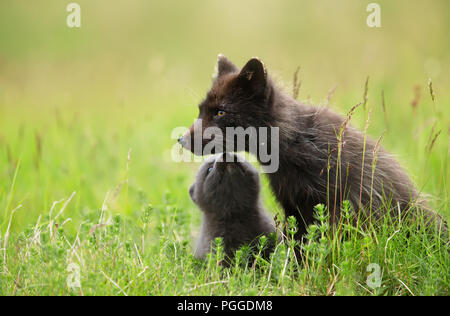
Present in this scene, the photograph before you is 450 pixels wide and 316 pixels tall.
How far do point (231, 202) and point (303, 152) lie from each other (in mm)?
761

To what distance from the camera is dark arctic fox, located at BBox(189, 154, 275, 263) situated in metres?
4.12

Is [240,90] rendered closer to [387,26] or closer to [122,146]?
[122,146]

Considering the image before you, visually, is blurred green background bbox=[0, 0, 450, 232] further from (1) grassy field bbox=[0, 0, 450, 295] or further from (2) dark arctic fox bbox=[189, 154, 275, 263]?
(2) dark arctic fox bbox=[189, 154, 275, 263]

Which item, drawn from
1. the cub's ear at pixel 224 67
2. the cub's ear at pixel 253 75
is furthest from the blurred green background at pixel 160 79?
the cub's ear at pixel 253 75

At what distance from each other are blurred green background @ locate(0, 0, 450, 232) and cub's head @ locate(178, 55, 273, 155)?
600 mm

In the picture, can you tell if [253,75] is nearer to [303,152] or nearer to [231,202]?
[303,152]

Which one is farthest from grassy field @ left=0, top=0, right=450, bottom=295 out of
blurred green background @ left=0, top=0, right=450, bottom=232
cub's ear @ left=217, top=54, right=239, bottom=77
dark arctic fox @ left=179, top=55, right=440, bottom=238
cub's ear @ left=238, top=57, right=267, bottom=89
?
cub's ear @ left=238, top=57, right=267, bottom=89

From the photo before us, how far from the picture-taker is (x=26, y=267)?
139 inches

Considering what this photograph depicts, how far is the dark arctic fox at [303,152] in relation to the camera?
13.0ft

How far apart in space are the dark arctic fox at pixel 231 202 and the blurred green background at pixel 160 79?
0.85m

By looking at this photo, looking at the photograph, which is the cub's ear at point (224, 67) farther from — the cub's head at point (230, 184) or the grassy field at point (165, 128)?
the cub's head at point (230, 184)

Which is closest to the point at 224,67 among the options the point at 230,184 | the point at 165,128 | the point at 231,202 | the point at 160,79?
the point at 230,184

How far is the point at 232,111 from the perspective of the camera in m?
4.06
